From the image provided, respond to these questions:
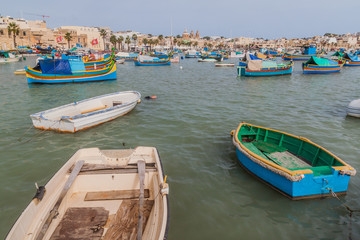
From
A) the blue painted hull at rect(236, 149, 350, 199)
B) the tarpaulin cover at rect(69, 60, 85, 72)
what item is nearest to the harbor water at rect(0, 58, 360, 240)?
the blue painted hull at rect(236, 149, 350, 199)

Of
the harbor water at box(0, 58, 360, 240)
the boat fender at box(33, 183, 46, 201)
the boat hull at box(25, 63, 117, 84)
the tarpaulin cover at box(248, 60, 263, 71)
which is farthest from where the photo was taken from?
the tarpaulin cover at box(248, 60, 263, 71)

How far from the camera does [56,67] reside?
87.8 feet

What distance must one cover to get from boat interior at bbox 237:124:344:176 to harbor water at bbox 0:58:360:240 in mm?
1012

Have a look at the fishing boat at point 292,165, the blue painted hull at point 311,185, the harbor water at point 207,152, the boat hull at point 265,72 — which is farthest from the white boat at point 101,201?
the boat hull at point 265,72

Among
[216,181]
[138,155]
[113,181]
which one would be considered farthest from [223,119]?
[113,181]

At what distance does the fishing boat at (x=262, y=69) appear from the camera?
34.9m

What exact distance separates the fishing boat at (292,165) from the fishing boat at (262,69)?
27248 millimetres

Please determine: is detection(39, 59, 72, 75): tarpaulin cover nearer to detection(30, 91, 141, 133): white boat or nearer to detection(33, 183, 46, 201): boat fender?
detection(30, 91, 141, 133): white boat

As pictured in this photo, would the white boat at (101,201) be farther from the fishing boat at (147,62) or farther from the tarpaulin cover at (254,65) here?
the fishing boat at (147,62)

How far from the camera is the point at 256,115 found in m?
15.7

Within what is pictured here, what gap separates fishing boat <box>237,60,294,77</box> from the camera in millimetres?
34906

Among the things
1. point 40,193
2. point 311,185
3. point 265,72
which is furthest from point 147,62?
point 40,193

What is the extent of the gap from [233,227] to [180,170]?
3.20 m

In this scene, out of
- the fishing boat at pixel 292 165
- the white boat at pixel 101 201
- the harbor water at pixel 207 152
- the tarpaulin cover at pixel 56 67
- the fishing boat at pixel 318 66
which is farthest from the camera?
the fishing boat at pixel 318 66
